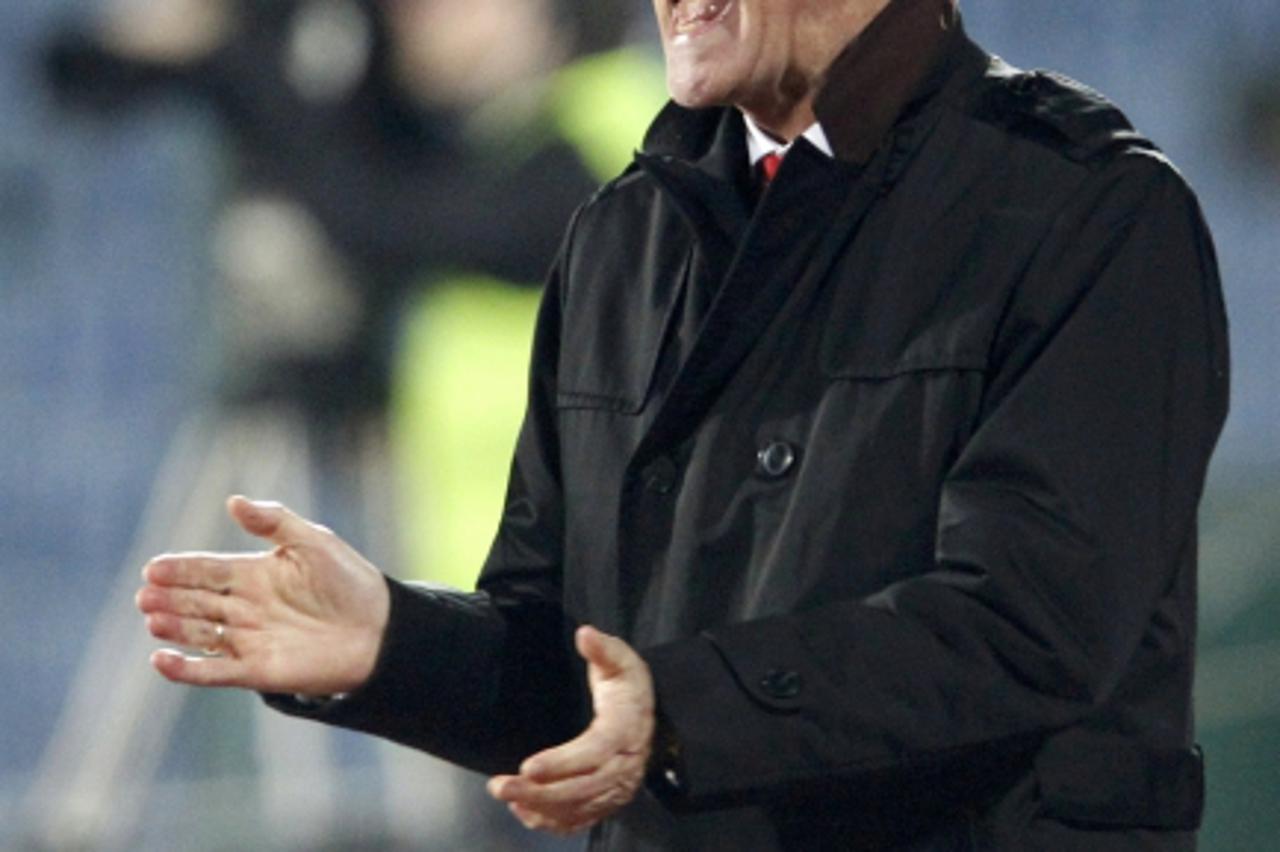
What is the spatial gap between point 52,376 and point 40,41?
1.78 feet

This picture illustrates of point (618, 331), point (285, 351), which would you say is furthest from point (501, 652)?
point (285, 351)

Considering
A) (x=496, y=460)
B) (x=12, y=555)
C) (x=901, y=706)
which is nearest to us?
(x=901, y=706)

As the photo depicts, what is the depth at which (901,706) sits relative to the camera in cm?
131

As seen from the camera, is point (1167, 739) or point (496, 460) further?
point (496, 460)

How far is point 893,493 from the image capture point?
138 centimetres

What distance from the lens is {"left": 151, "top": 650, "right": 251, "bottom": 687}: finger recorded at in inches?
54.2

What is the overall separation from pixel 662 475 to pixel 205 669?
254 millimetres

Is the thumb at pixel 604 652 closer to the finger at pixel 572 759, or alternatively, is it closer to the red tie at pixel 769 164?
the finger at pixel 572 759

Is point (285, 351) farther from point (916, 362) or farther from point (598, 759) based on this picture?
point (598, 759)

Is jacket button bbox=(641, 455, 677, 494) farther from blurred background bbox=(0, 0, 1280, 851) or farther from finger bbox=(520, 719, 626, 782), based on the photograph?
blurred background bbox=(0, 0, 1280, 851)

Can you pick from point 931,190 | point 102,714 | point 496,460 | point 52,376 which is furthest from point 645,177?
point 52,376

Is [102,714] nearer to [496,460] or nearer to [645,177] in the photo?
[496,460]

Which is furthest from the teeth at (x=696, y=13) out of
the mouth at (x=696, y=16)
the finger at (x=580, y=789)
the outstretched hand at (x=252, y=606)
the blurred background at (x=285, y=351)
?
the blurred background at (x=285, y=351)

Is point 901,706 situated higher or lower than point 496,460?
higher
